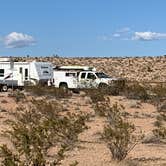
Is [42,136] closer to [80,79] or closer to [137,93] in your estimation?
[137,93]

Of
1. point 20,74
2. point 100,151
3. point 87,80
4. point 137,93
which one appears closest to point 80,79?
point 87,80

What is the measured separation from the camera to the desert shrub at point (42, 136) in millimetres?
8234

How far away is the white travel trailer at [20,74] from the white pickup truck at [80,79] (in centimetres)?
122

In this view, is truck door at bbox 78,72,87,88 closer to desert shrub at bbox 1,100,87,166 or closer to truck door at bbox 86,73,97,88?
truck door at bbox 86,73,97,88

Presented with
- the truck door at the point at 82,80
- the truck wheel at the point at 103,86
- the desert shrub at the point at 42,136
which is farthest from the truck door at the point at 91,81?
the desert shrub at the point at 42,136

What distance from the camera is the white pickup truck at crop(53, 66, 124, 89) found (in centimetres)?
3656

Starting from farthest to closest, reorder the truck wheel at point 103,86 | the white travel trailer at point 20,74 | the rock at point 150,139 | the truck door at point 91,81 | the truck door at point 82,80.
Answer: the white travel trailer at point 20,74
the truck door at point 82,80
the truck door at point 91,81
the truck wheel at point 103,86
the rock at point 150,139

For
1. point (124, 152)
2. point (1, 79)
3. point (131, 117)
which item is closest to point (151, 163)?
point (124, 152)

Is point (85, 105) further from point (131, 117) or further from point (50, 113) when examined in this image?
point (50, 113)

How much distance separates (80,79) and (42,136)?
27.3 metres

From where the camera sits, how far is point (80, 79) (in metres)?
37.0

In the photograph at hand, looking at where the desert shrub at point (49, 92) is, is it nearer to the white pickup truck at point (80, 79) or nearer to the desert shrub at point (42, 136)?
the white pickup truck at point (80, 79)

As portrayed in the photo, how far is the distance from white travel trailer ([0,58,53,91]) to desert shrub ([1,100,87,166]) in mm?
16404

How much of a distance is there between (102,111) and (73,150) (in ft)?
19.9
